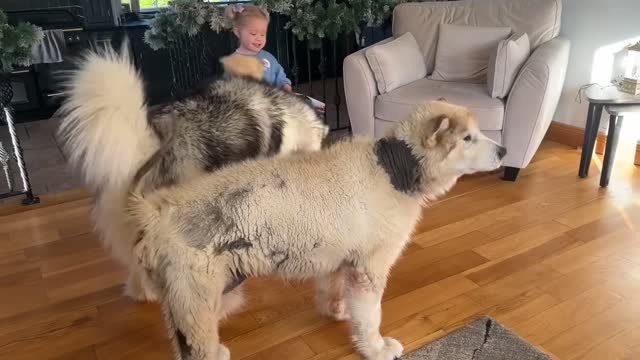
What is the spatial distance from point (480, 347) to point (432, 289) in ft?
1.17

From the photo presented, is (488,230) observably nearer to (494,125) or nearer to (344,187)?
(494,125)

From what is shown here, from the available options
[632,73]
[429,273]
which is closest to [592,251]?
[429,273]

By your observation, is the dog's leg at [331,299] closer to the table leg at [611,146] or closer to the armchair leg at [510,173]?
the armchair leg at [510,173]

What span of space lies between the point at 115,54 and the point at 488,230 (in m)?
1.79

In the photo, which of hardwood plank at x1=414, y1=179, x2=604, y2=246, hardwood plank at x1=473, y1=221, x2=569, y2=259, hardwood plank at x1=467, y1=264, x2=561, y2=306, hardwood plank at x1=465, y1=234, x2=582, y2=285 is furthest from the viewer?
hardwood plank at x1=414, y1=179, x2=604, y2=246

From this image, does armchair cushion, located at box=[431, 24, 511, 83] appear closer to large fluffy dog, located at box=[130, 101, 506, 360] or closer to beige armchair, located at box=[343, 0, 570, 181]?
beige armchair, located at box=[343, 0, 570, 181]

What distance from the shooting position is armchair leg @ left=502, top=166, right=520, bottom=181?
9.52ft

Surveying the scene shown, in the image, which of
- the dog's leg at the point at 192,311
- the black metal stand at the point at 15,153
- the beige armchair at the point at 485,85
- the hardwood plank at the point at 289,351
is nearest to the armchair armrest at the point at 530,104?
the beige armchair at the point at 485,85

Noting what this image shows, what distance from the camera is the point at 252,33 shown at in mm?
2291

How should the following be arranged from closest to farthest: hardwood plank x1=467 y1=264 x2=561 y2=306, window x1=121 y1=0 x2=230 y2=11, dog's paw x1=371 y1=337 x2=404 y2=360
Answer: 1. dog's paw x1=371 y1=337 x2=404 y2=360
2. hardwood plank x1=467 y1=264 x2=561 y2=306
3. window x1=121 y1=0 x2=230 y2=11

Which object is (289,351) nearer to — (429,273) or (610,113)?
(429,273)

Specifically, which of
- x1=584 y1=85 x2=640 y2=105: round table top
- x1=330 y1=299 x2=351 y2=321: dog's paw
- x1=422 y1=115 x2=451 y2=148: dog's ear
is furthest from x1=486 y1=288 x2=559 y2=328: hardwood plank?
x1=584 y1=85 x2=640 y2=105: round table top

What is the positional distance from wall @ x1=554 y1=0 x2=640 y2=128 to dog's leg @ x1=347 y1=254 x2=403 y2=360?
8.14 feet

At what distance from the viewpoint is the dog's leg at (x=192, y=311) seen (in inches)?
50.4
